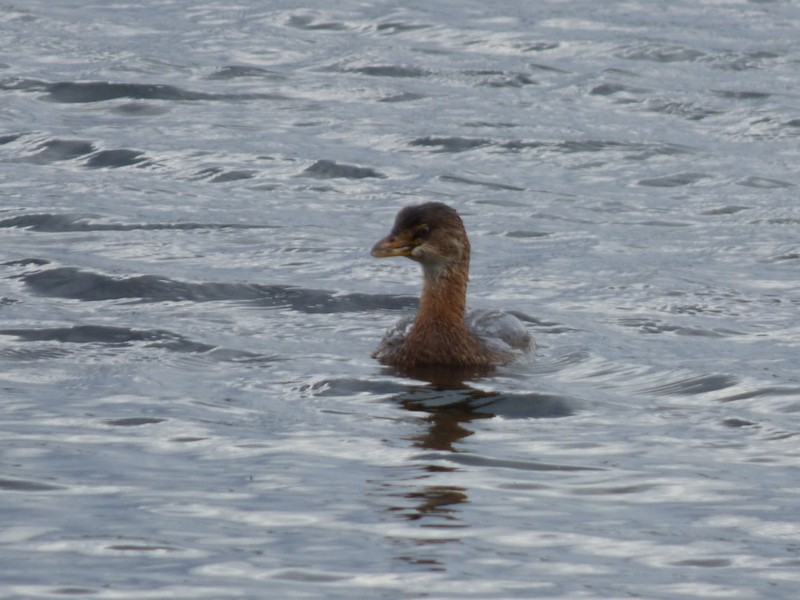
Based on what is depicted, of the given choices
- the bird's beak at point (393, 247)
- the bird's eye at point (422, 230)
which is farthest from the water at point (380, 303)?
the bird's eye at point (422, 230)

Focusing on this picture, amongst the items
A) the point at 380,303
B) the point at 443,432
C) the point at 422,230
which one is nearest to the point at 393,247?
the point at 422,230

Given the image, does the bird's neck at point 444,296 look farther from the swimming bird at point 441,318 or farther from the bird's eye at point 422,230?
the bird's eye at point 422,230

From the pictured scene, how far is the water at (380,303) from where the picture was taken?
693cm

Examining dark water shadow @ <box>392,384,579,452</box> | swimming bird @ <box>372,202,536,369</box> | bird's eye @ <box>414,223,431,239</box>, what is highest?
bird's eye @ <box>414,223,431,239</box>

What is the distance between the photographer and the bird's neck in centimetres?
1114

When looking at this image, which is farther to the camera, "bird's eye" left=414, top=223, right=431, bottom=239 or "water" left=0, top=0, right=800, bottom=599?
"bird's eye" left=414, top=223, right=431, bottom=239

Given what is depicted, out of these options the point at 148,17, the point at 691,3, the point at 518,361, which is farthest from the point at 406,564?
the point at 691,3

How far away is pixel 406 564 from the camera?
22.0ft

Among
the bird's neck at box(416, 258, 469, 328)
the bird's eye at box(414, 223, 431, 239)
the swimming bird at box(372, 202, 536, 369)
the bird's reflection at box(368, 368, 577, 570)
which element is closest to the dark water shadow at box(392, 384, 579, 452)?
the bird's reflection at box(368, 368, 577, 570)

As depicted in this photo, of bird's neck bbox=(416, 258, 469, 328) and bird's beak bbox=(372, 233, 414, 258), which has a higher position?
bird's beak bbox=(372, 233, 414, 258)

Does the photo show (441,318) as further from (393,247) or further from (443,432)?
(443,432)

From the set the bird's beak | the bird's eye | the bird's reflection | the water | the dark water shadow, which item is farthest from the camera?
the bird's eye

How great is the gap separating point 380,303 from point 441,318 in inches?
59.5

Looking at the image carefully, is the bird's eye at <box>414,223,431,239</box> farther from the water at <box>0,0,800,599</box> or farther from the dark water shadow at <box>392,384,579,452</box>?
the dark water shadow at <box>392,384,579,452</box>
